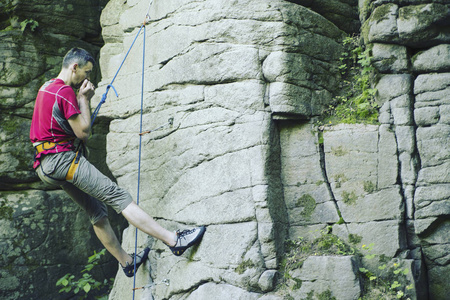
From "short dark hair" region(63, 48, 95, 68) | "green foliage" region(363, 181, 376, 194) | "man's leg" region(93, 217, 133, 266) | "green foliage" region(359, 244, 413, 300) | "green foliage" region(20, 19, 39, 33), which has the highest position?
"green foliage" region(20, 19, 39, 33)

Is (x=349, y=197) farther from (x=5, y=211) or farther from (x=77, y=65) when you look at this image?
(x=5, y=211)

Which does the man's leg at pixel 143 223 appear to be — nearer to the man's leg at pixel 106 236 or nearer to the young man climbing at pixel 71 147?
the young man climbing at pixel 71 147

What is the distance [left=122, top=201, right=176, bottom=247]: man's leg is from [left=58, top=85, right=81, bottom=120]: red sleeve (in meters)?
1.11

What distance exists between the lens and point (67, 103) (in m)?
4.72

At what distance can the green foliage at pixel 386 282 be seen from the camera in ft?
14.9

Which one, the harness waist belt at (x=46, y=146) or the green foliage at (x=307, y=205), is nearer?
the harness waist belt at (x=46, y=146)

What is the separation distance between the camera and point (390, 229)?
4.82 m

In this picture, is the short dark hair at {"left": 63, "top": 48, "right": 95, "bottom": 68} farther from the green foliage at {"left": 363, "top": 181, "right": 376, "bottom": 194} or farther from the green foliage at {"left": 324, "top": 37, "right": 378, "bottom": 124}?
the green foliage at {"left": 363, "top": 181, "right": 376, "bottom": 194}

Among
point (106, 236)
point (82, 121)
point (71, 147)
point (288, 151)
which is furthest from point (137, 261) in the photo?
point (288, 151)

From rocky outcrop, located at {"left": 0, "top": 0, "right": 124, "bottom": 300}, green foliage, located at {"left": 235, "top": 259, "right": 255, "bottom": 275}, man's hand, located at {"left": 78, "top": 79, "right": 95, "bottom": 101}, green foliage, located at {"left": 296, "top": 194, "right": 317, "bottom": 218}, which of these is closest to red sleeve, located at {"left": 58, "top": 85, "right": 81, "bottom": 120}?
man's hand, located at {"left": 78, "top": 79, "right": 95, "bottom": 101}

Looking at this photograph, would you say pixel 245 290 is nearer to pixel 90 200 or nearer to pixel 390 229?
pixel 390 229

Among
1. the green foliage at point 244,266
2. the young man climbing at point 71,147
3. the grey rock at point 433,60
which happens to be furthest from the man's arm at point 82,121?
the grey rock at point 433,60

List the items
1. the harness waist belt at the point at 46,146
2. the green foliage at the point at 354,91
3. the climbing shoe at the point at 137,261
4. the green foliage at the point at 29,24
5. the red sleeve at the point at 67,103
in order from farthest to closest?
1. the green foliage at the point at 29,24
2. the climbing shoe at the point at 137,261
3. the green foliage at the point at 354,91
4. the harness waist belt at the point at 46,146
5. the red sleeve at the point at 67,103

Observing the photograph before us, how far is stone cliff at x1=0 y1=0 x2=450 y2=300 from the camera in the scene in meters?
4.82
